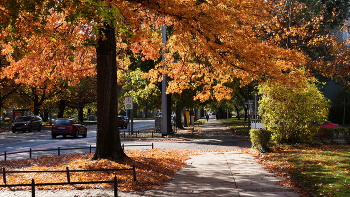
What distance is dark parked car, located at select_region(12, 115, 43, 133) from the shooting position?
42.1 m

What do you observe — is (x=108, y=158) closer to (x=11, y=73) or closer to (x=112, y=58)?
(x=112, y=58)

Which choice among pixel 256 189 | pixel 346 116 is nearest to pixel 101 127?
pixel 256 189

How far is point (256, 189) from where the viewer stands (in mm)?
9477

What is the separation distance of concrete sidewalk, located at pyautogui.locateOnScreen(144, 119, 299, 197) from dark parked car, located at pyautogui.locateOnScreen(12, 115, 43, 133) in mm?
31832

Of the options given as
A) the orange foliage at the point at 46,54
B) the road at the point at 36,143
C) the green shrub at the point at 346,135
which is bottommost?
the road at the point at 36,143

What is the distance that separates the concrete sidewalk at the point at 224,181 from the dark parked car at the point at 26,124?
1253 inches

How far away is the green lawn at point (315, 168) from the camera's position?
31.0 feet

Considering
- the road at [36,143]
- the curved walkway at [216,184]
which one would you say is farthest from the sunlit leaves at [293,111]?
the road at [36,143]

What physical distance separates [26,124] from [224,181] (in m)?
36.1

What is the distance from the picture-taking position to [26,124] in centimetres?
4256

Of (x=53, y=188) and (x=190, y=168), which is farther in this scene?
(x=190, y=168)

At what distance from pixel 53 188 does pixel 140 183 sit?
2.13 metres

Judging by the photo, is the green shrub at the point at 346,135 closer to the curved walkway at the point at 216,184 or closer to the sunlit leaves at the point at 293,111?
the sunlit leaves at the point at 293,111

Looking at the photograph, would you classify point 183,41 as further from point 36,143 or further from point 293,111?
point 36,143
